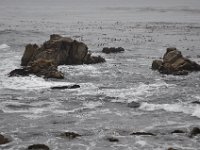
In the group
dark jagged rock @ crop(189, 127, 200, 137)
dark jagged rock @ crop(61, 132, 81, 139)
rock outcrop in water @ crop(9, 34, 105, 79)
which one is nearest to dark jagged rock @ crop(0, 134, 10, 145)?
dark jagged rock @ crop(61, 132, 81, 139)

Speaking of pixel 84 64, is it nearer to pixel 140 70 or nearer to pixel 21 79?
pixel 140 70

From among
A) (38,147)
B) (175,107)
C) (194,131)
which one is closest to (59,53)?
(175,107)

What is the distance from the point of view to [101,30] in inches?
3570

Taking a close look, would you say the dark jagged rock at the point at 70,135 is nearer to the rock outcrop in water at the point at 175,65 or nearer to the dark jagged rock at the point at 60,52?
the rock outcrop in water at the point at 175,65

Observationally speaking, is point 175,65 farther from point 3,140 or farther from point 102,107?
point 3,140

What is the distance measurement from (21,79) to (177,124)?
18313mm

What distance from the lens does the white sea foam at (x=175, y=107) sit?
32.1 metres

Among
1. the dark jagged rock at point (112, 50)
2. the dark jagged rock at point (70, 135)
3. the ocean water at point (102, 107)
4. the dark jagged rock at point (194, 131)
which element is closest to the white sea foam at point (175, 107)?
the ocean water at point (102, 107)

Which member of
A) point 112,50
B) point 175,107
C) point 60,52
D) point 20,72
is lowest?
point 175,107

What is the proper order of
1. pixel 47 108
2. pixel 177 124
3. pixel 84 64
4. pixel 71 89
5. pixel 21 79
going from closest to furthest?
pixel 177 124, pixel 47 108, pixel 71 89, pixel 21 79, pixel 84 64

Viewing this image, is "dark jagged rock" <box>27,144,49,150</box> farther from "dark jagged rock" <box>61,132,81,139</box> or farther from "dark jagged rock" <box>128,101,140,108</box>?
"dark jagged rock" <box>128,101,140,108</box>

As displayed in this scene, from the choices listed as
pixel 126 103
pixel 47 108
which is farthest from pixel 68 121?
pixel 126 103

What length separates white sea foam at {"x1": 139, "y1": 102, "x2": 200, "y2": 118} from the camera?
32.1 meters

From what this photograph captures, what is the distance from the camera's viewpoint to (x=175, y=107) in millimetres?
33062
